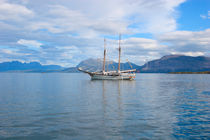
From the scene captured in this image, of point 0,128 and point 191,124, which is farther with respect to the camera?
point 191,124

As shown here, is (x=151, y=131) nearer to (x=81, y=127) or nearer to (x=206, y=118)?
(x=81, y=127)

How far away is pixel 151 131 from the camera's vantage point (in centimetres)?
1669

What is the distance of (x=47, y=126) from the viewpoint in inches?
712

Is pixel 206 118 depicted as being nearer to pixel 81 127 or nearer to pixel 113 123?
pixel 113 123

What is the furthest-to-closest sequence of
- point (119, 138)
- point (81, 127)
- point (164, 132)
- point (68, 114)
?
point (68, 114)
point (81, 127)
point (164, 132)
point (119, 138)

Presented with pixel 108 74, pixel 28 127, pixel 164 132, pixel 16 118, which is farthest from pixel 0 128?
pixel 108 74

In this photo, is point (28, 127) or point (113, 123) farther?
point (113, 123)

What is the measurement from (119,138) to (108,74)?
332 ft

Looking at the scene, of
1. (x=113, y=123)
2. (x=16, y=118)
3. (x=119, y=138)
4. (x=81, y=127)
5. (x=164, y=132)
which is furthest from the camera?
(x=16, y=118)

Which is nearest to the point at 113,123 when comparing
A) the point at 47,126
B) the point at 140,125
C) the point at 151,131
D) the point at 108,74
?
the point at 140,125

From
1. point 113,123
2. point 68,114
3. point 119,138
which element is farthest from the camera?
point 68,114

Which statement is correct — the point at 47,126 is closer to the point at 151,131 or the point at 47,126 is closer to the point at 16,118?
the point at 16,118

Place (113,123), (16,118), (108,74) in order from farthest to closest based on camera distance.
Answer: (108,74) < (16,118) < (113,123)

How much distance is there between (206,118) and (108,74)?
95.2 m
